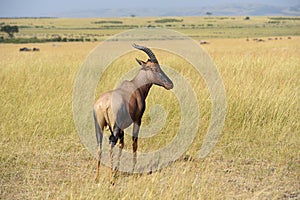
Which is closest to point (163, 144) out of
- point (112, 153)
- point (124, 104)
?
point (112, 153)

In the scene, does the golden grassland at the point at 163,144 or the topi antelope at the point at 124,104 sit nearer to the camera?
the topi antelope at the point at 124,104

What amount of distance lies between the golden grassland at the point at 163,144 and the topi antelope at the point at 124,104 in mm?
622

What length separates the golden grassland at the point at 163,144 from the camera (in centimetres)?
528

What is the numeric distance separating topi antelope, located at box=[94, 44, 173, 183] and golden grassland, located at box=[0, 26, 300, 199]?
2.04 feet

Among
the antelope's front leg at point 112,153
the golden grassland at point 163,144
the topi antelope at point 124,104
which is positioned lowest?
the golden grassland at point 163,144

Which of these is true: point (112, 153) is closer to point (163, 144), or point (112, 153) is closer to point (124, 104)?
point (124, 104)

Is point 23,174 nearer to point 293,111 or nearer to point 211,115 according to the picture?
point 211,115

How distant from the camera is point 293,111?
27.7 feet

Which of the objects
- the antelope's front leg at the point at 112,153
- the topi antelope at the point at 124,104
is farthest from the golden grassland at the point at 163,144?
the topi antelope at the point at 124,104

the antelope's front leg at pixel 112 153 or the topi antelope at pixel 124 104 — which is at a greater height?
the topi antelope at pixel 124 104

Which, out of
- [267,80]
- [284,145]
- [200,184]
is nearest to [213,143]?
[284,145]

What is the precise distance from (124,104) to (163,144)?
2.15 metres

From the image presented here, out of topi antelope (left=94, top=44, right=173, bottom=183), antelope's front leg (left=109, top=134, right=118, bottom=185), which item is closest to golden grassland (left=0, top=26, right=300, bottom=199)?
antelope's front leg (left=109, top=134, right=118, bottom=185)

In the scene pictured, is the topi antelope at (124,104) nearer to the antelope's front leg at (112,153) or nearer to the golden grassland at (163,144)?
the antelope's front leg at (112,153)
